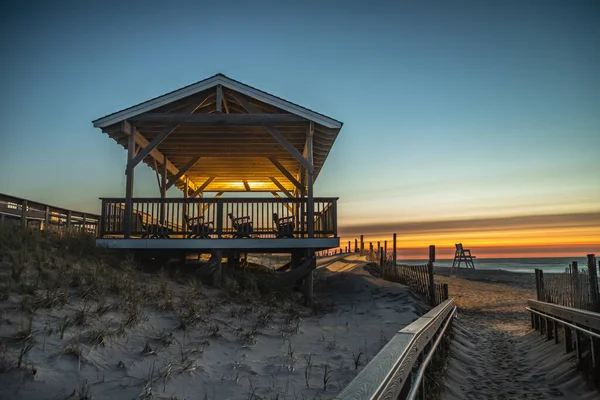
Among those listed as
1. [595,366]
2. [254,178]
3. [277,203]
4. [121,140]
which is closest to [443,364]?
[595,366]

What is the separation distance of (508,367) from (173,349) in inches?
232

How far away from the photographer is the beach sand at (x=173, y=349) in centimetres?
480

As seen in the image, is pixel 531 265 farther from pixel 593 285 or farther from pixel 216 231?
pixel 216 231

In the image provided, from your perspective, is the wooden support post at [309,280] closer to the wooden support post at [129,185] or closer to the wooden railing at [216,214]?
the wooden railing at [216,214]

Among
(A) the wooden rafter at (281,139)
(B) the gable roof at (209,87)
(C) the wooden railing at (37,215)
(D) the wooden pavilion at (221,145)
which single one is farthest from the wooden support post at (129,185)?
(A) the wooden rafter at (281,139)

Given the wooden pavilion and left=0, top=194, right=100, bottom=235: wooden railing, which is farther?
left=0, top=194, right=100, bottom=235: wooden railing

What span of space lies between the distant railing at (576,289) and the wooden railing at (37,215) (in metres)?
14.5

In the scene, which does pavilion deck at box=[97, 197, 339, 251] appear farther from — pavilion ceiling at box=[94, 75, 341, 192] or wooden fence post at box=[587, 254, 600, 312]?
wooden fence post at box=[587, 254, 600, 312]

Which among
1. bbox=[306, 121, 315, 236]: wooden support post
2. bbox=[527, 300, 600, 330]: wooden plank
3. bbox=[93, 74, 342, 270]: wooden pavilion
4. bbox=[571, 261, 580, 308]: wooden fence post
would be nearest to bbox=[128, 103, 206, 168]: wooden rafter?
bbox=[93, 74, 342, 270]: wooden pavilion

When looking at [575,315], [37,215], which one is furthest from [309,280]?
[37,215]

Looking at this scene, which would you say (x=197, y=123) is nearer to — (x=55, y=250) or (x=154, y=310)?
(x=55, y=250)

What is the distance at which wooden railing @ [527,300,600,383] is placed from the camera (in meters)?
5.93

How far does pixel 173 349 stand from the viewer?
616 centimetres

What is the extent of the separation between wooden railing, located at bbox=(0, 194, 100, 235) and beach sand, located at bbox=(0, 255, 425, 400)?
6.70 m
